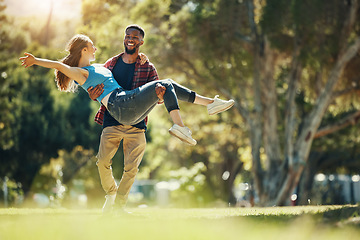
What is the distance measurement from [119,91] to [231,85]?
15.1 m

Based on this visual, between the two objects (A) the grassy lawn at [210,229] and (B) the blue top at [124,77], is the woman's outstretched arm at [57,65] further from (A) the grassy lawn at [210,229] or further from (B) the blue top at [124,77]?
(A) the grassy lawn at [210,229]

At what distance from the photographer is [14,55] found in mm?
22078

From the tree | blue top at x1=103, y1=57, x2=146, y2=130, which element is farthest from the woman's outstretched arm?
the tree

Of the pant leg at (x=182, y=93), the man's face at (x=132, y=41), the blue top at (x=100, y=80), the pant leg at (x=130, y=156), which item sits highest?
the man's face at (x=132, y=41)

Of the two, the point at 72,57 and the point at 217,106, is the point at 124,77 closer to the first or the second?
the point at 72,57

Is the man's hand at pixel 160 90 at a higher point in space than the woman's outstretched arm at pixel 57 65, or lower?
lower

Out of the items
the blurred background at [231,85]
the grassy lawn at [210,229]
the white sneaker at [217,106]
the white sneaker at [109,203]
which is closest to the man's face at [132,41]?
the white sneaker at [217,106]

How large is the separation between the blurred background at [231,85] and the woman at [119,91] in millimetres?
7131

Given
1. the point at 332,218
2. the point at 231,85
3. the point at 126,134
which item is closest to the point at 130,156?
the point at 126,134

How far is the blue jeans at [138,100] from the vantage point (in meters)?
5.51

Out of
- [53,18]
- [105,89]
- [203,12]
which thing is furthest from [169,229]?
[53,18]

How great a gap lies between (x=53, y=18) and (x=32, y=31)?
62.6 inches

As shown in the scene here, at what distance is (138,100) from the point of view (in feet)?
18.2

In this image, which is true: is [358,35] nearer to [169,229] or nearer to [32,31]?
[169,229]
